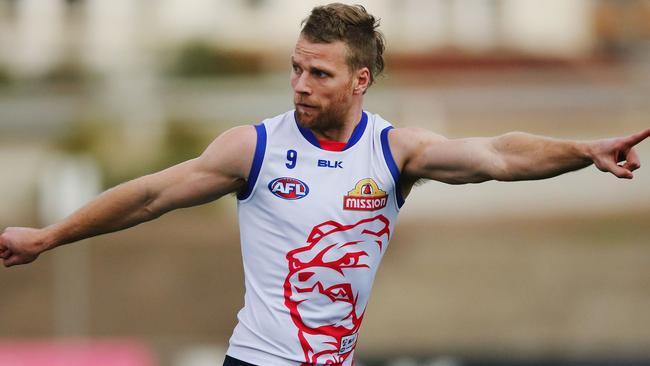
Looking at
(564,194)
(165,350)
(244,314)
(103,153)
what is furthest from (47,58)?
(244,314)

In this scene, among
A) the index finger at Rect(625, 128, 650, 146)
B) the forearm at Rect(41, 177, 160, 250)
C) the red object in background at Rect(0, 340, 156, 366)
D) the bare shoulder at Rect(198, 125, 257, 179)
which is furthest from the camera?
the red object in background at Rect(0, 340, 156, 366)

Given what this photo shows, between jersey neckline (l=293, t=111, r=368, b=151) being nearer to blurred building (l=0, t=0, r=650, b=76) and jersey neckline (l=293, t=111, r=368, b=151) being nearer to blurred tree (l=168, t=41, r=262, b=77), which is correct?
blurred tree (l=168, t=41, r=262, b=77)

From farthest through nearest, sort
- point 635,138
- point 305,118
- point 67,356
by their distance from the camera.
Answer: point 67,356, point 305,118, point 635,138

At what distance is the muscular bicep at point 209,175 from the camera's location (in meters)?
6.68

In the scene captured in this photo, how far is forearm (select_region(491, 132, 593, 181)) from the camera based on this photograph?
6180 millimetres

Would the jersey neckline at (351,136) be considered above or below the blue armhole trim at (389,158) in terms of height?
above

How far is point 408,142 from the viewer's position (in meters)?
6.74

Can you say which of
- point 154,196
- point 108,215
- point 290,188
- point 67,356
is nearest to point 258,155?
point 290,188

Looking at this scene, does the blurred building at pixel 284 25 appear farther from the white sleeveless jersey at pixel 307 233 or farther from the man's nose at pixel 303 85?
the man's nose at pixel 303 85

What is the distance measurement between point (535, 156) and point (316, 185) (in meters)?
1.11

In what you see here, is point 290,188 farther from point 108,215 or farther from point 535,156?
point 535,156

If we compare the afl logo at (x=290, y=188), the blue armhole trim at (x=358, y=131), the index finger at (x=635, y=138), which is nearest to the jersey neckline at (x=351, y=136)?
the blue armhole trim at (x=358, y=131)

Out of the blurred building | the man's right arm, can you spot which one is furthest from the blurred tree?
the man's right arm

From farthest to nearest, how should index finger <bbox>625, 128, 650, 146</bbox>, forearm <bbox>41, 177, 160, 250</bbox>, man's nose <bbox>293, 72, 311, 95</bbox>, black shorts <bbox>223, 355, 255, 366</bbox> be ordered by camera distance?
forearm <bbox>41, 177, 160, 250</bbox> → black shorts <bbox>223, 355, 255, 366</bbox> → man's nose <bbox>293, 72, 311, 95</bbox> → index finger <bbox>625, 128, 650, 146</bbox>
